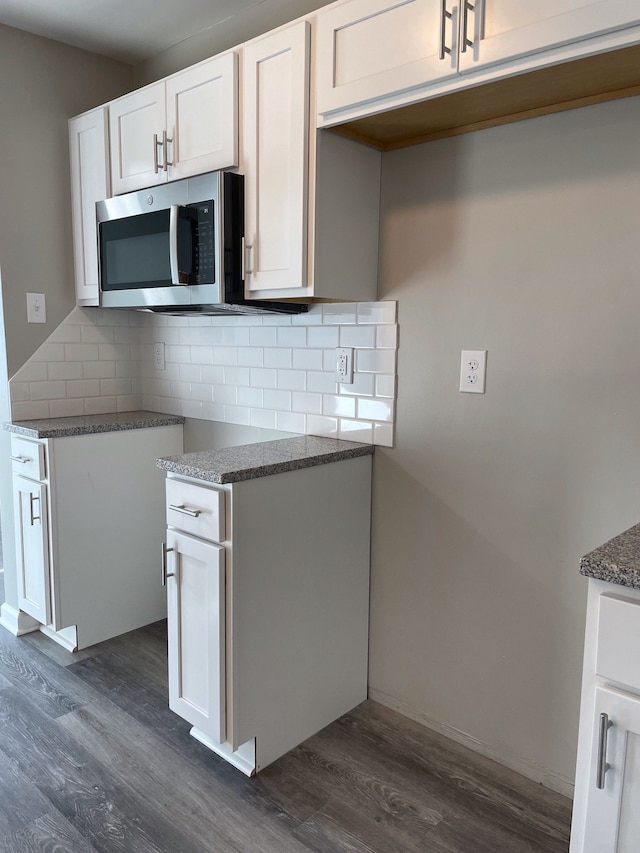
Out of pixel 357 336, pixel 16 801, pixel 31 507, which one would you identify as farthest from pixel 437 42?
pixel 16 801

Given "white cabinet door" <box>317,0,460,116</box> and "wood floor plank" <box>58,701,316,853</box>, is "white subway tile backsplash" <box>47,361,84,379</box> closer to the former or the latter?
"wood floor plank" <box>58,701,316,853</box>

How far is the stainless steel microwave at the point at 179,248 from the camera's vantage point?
6.51 feet

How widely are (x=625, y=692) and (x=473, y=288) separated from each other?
1.17 meters

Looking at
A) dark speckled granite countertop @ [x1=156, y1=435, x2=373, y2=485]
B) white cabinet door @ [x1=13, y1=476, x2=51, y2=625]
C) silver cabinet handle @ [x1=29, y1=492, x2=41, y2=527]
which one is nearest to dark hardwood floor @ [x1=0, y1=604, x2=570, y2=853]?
white cabinet door @ [x1=13, y1=476, x2=51, y2=625]

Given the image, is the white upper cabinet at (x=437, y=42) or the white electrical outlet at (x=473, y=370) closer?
the white upper cabinet at (x=437, y=42)

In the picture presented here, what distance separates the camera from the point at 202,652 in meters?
1.81

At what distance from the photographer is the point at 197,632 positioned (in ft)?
5.98

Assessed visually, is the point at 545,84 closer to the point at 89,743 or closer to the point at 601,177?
the point at 601,177

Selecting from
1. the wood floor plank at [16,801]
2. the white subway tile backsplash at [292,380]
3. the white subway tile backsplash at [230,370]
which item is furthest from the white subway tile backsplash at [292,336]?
the wood floor plank at [16,801]

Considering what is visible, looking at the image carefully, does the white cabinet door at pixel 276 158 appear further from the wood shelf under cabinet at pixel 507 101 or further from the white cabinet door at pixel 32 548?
the white cabinet door at pixel 32 548

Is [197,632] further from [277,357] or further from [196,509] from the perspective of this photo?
[277,357]

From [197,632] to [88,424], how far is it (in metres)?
1.11

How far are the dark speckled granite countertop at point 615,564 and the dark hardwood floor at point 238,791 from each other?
949mm

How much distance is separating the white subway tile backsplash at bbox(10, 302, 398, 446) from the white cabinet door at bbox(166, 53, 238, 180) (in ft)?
1.98
